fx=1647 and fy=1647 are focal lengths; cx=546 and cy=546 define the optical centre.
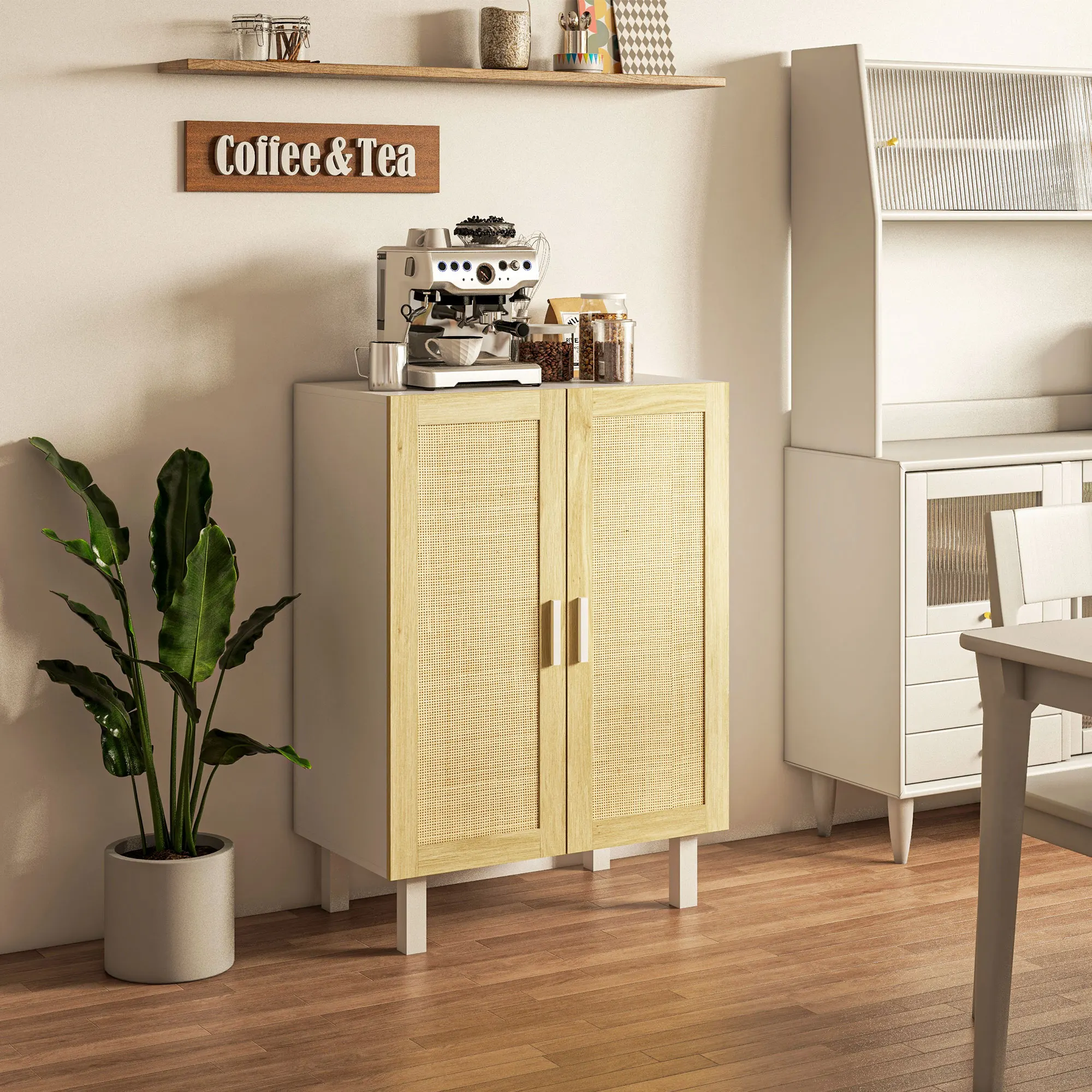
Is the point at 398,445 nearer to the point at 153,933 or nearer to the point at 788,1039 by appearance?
the point at 153,933

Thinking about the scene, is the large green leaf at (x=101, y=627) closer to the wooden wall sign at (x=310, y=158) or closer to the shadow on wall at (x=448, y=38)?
the wooden wall sign at (x=310, y=158)

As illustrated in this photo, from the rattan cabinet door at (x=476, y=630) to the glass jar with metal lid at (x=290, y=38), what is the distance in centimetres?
84

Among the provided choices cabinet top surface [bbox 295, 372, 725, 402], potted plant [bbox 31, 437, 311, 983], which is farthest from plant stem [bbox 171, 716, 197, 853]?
cabinet top surface [bbox 295, 372, 725, 402]

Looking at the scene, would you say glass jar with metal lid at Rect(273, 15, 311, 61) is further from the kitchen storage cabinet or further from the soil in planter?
the soil in planter

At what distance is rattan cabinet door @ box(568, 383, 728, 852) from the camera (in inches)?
141

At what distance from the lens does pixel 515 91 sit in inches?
154

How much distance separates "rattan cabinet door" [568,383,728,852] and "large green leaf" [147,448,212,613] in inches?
30.8

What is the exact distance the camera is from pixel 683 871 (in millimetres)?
3855

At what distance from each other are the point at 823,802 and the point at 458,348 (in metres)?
1.67

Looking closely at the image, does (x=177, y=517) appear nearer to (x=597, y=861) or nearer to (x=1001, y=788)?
(x=597, y=861)

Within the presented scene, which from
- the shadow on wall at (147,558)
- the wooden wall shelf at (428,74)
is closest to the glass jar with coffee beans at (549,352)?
the shadow on wall at (147,558)

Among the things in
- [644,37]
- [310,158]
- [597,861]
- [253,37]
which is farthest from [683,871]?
[253,37]

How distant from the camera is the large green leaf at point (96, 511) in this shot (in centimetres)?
335

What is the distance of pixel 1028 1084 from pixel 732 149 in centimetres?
239
